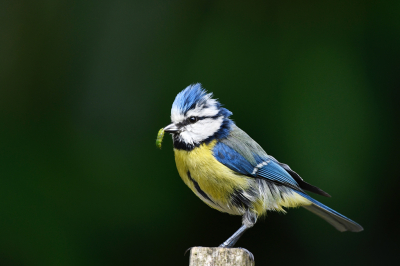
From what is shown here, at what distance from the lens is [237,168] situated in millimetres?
2045

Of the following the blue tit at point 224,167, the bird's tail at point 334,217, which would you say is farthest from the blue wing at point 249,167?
the bird's tail at point 334,217

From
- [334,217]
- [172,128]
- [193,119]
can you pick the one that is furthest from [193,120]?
[334,217]

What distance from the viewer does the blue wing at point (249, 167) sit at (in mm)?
2047

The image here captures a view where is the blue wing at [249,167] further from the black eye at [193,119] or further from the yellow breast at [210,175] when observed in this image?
the black eye at [193,119]

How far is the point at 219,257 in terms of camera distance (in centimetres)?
164

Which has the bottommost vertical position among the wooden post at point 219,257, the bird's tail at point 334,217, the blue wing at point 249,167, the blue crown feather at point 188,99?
the wooden post at point 219,257

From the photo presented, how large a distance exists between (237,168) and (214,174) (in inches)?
4.9

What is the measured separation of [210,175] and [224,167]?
0.08 metres

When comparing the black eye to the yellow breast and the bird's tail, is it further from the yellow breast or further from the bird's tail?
the bird's tail

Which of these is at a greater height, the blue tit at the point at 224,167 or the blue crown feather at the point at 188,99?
the blue crown feather at the point at 188,99

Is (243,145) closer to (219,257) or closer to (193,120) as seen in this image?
(193,120)

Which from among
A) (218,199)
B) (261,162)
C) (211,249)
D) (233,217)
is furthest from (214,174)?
(233,217)

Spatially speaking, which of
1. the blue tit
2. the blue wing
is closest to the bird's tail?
the blue tit

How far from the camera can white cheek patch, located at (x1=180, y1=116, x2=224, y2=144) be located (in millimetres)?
2080
